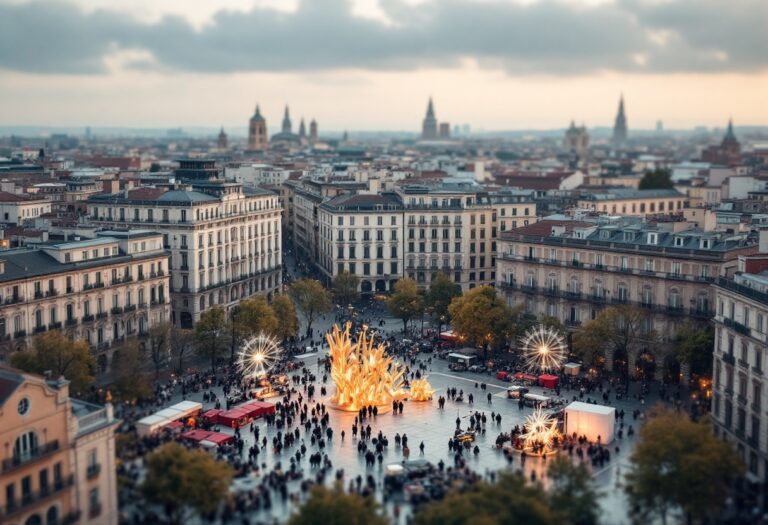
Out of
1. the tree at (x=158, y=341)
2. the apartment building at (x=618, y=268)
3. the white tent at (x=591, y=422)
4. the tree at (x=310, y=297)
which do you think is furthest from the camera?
the tree at (x=310, y=297)

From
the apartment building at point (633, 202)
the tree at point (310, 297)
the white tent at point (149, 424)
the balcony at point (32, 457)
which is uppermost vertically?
the apartment building at point (633, 202)

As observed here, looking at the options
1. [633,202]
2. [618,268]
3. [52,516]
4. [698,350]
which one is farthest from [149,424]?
[633,202]

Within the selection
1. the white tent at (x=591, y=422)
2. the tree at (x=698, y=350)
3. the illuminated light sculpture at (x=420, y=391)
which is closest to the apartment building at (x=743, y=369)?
the white tent at (x=591, y=422)

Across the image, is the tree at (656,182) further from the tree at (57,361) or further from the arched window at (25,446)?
the arched window at (25,446)

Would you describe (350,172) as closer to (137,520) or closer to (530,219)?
(530,219)

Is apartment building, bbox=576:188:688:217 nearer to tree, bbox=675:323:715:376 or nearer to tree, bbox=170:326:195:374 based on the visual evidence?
tree, bbox=675:323:715:376

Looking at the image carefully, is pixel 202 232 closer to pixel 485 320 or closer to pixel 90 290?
pixel 90 290
